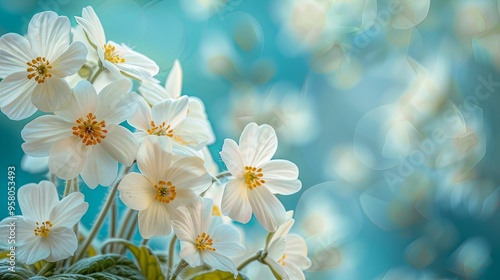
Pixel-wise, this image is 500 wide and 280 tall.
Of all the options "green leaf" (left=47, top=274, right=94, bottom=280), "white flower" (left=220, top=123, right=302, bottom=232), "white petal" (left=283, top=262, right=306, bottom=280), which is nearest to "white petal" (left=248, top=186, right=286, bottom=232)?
"white flower" (left=220, top=123, right=302, bottom=232)

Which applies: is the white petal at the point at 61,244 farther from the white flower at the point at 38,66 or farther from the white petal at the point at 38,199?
the white flower at the point at 38,66

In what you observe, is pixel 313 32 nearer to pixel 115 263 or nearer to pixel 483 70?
pixel 483 70

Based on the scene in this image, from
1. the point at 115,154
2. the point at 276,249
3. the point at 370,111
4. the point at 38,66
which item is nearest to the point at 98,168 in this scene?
the point at 115,154

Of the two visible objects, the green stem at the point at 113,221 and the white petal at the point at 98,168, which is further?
the green stem at the point at 113,221

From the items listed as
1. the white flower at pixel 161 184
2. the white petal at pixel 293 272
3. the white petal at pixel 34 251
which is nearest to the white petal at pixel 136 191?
the white flower at pixel 161 184

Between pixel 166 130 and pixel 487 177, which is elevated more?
pixel 487 177

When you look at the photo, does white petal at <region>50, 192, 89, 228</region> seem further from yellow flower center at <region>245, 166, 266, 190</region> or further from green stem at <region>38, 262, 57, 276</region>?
yellow flower center at <region>245, 166, 266, 190</region>

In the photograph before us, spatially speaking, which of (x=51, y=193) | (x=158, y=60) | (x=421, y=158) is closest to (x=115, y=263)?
(x=51, y=193)
